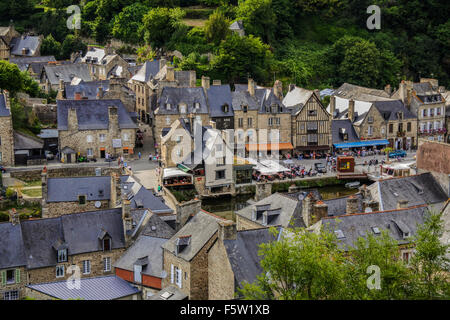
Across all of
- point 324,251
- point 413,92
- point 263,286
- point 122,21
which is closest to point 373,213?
point 324,251

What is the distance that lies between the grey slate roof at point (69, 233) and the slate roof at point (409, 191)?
13278 millimetres

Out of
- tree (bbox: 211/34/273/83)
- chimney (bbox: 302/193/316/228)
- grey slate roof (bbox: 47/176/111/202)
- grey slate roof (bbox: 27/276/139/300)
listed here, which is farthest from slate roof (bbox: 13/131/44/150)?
chimney (bbox: 302/193/316/228)

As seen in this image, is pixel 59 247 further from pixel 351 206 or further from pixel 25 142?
pixel 25 142

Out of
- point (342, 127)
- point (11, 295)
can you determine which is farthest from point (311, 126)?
point (11, 295)

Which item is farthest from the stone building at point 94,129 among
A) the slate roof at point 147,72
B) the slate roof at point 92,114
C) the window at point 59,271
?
the window at point 59,271

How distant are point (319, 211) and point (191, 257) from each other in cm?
732

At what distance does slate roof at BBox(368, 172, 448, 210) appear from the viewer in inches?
1359

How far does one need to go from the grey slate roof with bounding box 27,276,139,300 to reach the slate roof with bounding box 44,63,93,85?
44.4 m

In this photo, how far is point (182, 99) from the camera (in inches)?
2234

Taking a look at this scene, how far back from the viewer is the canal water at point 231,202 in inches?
1812

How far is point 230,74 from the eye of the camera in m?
68.1

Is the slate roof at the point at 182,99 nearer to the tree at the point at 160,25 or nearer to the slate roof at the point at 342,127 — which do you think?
the slate roof at the point at 342,127

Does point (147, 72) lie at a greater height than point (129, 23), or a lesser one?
lesser

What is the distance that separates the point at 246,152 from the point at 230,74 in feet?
49.1
